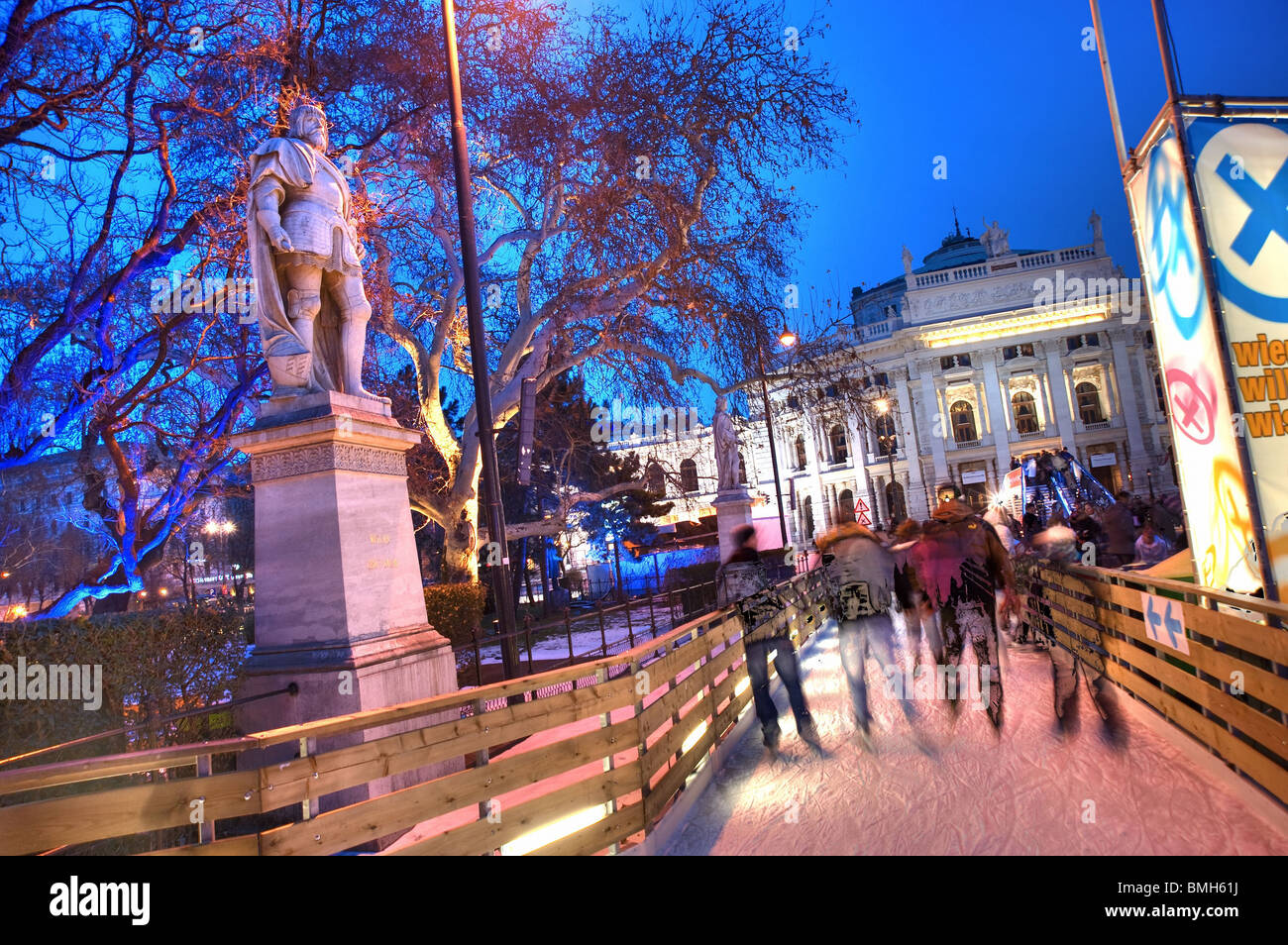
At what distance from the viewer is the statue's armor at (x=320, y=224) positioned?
6188 mm

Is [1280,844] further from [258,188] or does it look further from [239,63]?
[239,63]

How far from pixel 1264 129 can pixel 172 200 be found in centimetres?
1462

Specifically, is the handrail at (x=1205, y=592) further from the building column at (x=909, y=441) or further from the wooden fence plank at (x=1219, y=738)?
the building column at (x=909, y=441)

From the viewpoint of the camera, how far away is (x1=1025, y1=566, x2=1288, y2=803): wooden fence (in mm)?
4398

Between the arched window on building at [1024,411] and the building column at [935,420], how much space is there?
5659 millimetres

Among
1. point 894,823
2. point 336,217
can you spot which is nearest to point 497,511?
point 336,217

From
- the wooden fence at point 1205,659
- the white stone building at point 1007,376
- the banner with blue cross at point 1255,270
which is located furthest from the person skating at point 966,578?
the white stone building at point 1007,376

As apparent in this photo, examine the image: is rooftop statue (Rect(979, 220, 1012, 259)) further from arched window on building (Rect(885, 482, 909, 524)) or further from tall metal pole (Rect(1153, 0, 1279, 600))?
tall metal pole (Rect(1153, 0, 1279, 600))

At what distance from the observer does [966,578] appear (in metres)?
7.53

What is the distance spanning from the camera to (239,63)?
42.3ft

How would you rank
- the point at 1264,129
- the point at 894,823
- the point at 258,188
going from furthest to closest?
the point at 258,188 < the point at 1264,129 < the point at 894,823

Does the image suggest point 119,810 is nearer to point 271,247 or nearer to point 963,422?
point 271,247

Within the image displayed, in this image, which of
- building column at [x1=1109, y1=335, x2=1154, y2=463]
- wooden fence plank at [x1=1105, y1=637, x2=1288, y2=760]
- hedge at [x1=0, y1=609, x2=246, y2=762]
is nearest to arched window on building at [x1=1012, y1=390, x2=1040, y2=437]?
building column at [x1=1109, y1=335, x2=1154, y2=463]

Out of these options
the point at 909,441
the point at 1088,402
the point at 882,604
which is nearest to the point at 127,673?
the point at 882,604
